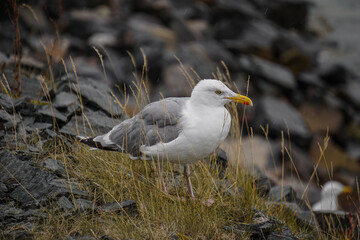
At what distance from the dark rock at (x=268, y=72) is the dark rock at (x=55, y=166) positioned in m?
10.1

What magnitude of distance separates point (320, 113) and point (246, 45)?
3295mm

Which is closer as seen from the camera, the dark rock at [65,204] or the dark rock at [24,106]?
the dark rock at [65,204]

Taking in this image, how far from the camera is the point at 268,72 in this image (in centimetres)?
1428

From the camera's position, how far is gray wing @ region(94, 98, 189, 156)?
4.44 meters

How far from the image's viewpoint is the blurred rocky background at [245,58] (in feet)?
39.8

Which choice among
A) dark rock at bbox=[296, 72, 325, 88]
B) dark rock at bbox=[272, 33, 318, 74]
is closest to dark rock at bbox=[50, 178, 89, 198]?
dark rock at bbox=[296, 72, 325, 88]

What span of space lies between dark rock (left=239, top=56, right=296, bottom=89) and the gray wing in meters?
9.85

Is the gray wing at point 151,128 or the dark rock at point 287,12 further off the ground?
the gray wing at point 151,128

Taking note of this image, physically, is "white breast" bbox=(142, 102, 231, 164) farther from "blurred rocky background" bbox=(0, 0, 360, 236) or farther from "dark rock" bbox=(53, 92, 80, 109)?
"blurred rocky background" bbox=(0, 0, 360, 236)

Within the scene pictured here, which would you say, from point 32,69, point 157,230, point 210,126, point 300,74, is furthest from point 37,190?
point 300,74

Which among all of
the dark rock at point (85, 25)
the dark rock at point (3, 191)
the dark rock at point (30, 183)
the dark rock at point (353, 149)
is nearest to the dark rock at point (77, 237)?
the dark rock at point (30, 183)

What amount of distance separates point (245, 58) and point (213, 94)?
1065cm

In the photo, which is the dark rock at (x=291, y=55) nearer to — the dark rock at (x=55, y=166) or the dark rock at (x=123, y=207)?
the dark rock at (x=55, y=166)

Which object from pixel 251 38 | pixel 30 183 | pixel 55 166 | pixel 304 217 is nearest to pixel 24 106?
pixel 55 166
